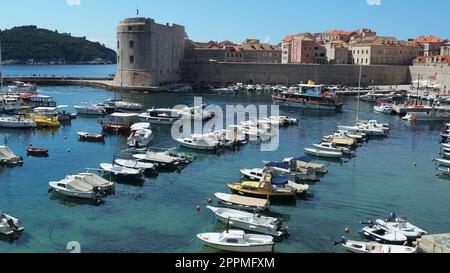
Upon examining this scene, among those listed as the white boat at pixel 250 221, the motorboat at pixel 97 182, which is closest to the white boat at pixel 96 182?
the motorboat at pixel 97 182

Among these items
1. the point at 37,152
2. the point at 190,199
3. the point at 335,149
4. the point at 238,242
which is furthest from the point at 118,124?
the point at 238,242

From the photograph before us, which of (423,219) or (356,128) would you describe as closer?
(423,219)

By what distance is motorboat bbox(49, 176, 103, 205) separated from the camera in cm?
1366

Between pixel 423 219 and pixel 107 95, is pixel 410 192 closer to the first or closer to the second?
pixel 423 219

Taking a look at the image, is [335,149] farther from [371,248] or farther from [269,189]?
[371,248]

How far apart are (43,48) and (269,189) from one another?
423 feet

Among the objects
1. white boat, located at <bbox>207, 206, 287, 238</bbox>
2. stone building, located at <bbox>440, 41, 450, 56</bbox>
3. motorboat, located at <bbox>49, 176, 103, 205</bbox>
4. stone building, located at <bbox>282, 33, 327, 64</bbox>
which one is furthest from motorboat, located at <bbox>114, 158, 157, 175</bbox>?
stone building, located at <bbox>440, 41, 450, 56</bbox>

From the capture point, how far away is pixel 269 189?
14203 millimetres

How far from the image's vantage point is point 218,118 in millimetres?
31781

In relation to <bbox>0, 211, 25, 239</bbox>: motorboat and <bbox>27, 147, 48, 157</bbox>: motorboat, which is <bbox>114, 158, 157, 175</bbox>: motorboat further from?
<bbox>0, 211, 25, 239</bbox>: motorboat
